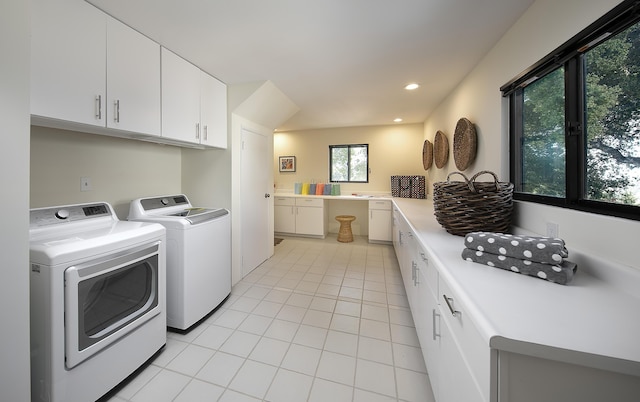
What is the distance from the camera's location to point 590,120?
106 cm

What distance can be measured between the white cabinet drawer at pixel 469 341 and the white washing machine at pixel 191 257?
1.76m

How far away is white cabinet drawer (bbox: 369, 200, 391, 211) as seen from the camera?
4102 millimetres

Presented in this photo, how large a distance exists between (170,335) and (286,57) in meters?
2.50

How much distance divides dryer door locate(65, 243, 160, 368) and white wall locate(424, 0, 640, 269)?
7.62 feet

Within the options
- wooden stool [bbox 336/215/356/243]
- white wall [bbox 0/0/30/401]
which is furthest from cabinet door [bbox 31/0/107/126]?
wooden stool [bbox 336/215/356/243]

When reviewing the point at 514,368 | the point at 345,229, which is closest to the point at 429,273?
the point at 514,368

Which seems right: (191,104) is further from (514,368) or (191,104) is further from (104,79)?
(514,368)

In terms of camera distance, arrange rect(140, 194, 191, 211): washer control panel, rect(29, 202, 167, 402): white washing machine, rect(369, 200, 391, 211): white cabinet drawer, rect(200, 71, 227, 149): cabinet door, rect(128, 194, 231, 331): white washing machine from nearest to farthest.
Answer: rect(29, 202, 167, 402): white washing machine → rect(128, 194, 231, 331): white washing machine → rect(140, 194, 191, 211): washer control panel → rect(200, 71, 227, 149): cabinet door → rect(369, 200, 391, 211): white cabinet drawer

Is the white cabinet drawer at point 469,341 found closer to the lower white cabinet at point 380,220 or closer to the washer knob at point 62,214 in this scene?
the washer knob at point 62,214

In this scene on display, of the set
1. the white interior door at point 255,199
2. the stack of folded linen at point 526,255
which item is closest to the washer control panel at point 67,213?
the white interior door at point 255,199

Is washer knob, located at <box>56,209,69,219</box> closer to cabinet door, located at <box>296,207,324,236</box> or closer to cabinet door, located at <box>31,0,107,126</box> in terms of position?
cabinet door, located at <box>31,0,107,126</box>

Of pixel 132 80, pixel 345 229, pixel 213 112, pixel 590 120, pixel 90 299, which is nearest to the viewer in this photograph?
pixel 590 120

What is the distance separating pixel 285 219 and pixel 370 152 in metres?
2.20

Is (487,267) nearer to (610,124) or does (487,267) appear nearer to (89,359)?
(610,124)
